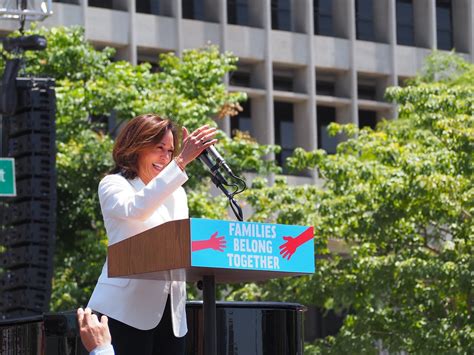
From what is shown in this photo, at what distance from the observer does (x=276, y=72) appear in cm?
4253

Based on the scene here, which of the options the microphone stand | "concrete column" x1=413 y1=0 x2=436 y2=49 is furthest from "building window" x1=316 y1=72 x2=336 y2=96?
the microphone stand

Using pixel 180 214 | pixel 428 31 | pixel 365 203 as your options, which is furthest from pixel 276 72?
pixel 180 214

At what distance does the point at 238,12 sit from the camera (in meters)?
Answer: 41.6

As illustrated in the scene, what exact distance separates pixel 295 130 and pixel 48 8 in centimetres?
2701

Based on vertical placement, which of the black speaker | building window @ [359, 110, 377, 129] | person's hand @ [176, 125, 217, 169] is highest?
building window @ [359, 110, 377, 129]

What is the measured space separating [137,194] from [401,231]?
15670 millimetres

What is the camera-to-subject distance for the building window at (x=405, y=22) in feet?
149

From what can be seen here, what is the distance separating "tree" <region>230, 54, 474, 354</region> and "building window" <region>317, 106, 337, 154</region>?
64.1ft

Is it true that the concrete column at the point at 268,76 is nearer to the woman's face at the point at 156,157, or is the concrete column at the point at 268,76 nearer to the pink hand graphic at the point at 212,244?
the woman's face at the point at 156,157

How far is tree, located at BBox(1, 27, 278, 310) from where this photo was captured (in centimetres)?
2359

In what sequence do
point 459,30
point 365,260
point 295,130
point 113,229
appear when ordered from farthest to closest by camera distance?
1. point 459,30
2. point 295,130
3. point 365,260
4. point 113,229

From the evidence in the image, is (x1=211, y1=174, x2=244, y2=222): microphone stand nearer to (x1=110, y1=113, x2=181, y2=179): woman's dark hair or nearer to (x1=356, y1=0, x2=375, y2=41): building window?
(x1=110, y1=113, x2=181, y2=179): woman's dark hair

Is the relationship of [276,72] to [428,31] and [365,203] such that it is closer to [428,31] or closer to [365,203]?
[428,31]

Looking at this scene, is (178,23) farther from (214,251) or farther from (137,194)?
(214,251)
